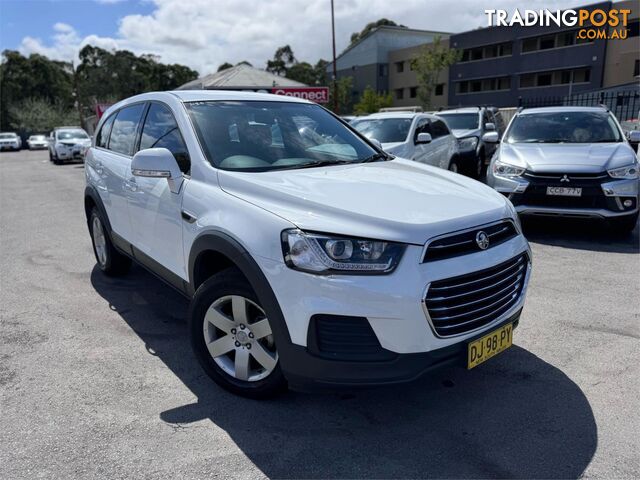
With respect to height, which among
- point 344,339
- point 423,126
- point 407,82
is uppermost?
point 407,82

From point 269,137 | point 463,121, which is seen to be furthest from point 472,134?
point 269,137

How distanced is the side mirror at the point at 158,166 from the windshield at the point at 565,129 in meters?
5.74

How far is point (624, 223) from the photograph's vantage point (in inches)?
249

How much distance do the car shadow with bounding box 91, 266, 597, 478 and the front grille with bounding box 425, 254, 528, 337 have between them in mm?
325

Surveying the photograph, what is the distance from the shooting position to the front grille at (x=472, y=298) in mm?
2416

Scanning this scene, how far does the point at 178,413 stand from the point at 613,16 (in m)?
44.3

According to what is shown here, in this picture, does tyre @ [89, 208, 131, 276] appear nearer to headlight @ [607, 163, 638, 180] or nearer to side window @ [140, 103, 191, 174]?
side window @ [140, 103, 191, 174]

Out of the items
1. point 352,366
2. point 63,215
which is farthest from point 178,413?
point 63,215

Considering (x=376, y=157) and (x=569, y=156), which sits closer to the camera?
(x=376, y=157)

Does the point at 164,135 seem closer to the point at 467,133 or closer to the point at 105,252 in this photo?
the point at 105,252

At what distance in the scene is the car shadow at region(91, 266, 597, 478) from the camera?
2432 mm

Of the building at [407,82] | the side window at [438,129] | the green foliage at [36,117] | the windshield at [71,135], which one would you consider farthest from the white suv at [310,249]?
the green foliage at [36,117]

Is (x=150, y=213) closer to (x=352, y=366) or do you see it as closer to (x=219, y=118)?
(x=219, y=118)

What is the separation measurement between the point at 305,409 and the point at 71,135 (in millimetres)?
23921
